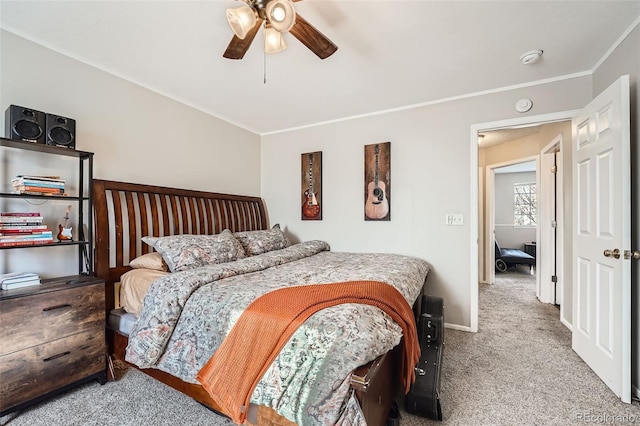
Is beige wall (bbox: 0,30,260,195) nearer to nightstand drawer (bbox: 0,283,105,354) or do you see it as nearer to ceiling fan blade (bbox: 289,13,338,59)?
nightstand drawer (bbox: 0,283,105,354)

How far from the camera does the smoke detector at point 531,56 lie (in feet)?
7.22

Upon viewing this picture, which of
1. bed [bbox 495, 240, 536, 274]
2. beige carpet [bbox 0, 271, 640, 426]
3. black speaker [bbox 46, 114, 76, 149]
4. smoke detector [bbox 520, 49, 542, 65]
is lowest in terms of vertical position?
beige carpet [bbox 0, 271, 640, 426]

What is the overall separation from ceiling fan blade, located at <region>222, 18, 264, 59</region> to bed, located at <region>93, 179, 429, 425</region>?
4.70 feet

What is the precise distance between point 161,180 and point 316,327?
2448 millimetres

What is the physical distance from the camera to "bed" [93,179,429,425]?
3.81 feet

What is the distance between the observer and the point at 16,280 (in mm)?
1748

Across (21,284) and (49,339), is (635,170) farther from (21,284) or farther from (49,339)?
(21,284)

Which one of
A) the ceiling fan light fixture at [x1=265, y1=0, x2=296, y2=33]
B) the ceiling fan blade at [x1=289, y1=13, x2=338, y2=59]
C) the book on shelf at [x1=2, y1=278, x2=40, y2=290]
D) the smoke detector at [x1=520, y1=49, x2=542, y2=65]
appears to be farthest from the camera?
the smoke detector at [x1=520, y1=49, x2=542, y2=65]

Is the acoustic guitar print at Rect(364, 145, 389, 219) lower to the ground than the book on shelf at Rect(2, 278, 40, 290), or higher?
higher

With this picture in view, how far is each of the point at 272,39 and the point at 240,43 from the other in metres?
0.20

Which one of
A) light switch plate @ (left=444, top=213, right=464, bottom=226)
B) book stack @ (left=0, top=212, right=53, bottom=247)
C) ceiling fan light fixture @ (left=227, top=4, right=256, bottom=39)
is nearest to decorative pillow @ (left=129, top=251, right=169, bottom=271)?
book stack @ (left=0, top=212, right=53, bottom=247)

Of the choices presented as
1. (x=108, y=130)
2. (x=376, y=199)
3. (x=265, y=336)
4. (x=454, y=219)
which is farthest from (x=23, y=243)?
(x=454, y=219)

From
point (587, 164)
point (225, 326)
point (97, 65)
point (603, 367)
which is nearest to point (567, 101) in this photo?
point (587, 164)

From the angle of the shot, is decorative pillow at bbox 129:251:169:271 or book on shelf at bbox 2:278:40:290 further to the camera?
decorative pillow at bbox 129:251:169:271
